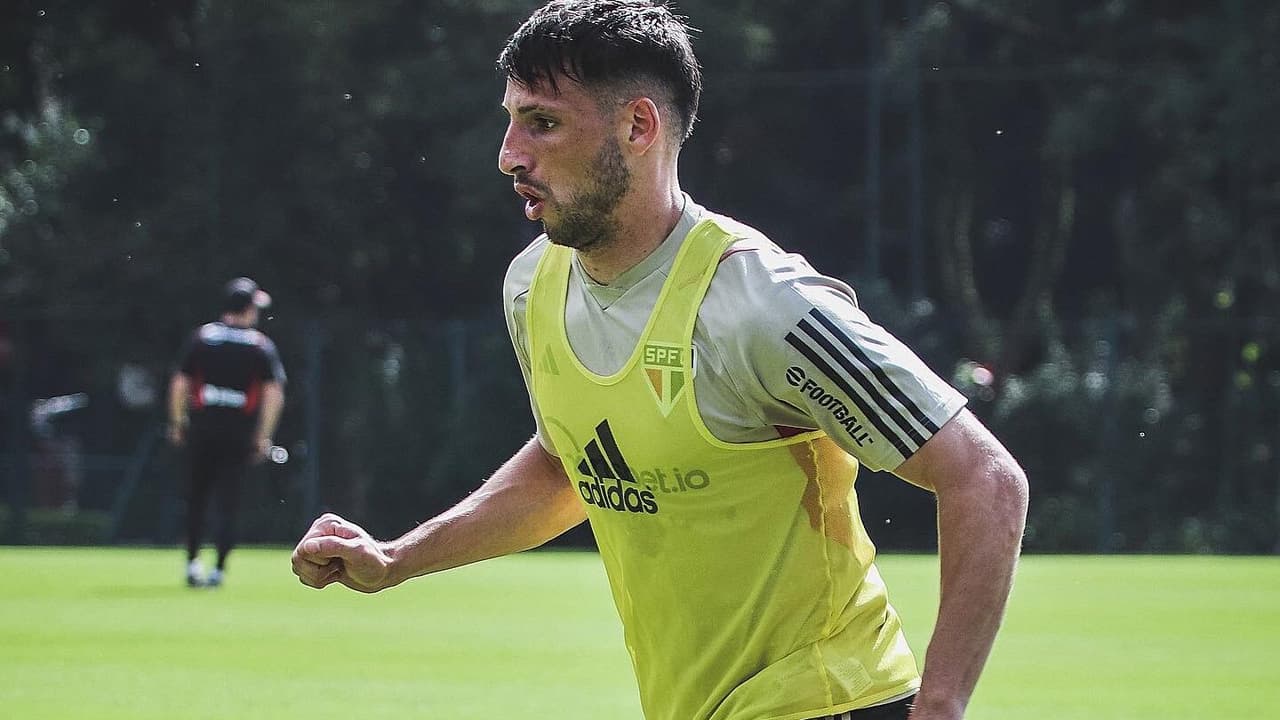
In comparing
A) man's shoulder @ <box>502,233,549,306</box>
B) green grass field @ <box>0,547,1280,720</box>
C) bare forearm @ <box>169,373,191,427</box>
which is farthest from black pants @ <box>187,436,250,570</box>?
man's shoulder @ <box>502,233,549,306</box>

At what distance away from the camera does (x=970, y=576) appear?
2938 mm

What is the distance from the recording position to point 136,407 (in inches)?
1081

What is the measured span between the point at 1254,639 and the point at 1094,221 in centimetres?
2041

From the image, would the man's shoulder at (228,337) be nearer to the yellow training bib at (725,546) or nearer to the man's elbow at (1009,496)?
the yellow training bib at (725,546)

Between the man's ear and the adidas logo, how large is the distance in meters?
0.46

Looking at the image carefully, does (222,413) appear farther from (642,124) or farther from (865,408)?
(865,408)

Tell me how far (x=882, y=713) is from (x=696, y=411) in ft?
1.89

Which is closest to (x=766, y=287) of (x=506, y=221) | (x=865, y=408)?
(x=865, y=408)

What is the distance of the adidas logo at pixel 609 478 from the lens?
331 centimetres

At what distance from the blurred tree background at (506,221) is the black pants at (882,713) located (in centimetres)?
2061

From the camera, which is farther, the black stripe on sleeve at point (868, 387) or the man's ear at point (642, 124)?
the man's ear at point (642, 124)

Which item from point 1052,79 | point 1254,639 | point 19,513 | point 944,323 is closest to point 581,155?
point 1254,639

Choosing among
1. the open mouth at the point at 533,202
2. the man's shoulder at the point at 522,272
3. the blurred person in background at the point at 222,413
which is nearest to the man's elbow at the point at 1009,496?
the open mouth at the point at 533,202

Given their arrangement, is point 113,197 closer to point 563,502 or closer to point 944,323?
point 944,323
